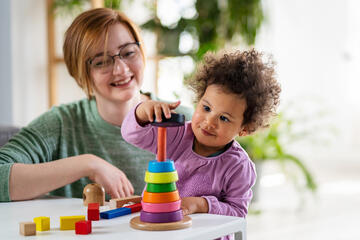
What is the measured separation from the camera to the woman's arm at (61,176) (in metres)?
1.33

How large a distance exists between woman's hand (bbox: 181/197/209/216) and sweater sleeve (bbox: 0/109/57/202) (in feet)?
1.78

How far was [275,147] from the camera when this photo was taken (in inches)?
160

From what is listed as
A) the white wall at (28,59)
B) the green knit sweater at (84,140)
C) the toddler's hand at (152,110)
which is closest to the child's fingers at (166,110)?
the toddler's hand at (152,110)

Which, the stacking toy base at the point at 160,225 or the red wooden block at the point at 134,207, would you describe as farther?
the red wooden block at the point at 134,207

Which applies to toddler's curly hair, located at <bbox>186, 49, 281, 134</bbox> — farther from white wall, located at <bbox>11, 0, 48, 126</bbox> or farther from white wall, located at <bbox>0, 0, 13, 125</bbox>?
A: white wall, located at <bbox>11, 0, 48, 126</bbox>

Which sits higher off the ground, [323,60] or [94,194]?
[323,60]

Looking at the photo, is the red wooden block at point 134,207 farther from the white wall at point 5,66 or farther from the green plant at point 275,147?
the green plant at point 275,147

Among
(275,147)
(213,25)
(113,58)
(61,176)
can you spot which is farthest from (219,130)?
(213,25)

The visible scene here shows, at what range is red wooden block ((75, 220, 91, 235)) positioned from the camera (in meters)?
0.91

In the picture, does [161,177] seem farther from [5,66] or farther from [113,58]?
[5,66]

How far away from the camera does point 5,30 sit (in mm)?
2912

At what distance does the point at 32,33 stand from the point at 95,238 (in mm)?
2748

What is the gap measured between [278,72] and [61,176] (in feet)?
4.36

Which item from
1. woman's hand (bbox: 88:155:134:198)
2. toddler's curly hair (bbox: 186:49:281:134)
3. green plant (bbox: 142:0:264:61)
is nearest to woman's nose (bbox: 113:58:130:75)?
woman's hand (bbox: 88:155:134:198)
